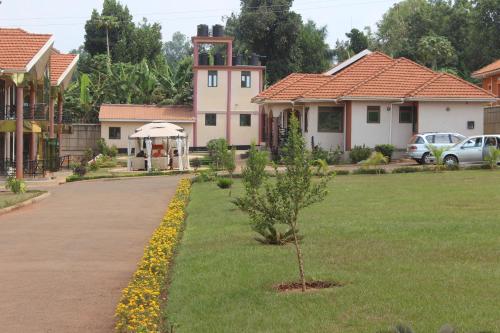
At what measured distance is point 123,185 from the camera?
29.6 metres

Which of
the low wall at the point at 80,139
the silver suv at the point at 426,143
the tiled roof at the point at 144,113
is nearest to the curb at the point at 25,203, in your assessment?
the silver suv at the point at 426,143

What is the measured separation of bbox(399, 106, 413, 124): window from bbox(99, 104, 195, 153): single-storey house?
1930 centimetres

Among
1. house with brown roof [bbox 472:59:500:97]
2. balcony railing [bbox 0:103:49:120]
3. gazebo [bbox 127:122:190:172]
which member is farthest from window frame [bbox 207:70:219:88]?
balcony railing [bbox 0:103:49:120]

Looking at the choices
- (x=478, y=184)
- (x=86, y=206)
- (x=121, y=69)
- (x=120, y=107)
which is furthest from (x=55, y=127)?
(x=478, y=184)

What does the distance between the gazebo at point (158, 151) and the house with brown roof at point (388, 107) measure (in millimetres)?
6281

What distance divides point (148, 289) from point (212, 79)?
148 ft

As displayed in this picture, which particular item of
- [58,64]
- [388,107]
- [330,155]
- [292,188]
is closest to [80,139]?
[58,64]

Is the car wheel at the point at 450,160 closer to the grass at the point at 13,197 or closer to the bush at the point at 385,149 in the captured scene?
the bush at the point at 385,149

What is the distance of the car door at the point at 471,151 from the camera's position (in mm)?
30625

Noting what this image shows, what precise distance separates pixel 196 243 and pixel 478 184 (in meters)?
11.6

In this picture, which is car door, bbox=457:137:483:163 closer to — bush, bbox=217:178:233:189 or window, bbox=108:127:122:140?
bush, bbox=217:178:233:189

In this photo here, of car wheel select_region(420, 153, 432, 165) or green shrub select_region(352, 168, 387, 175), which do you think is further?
car wheel select_region(420, 153, 432, 165)

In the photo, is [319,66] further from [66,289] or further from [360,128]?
[66,289]

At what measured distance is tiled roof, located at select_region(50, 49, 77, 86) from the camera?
1634 inches
